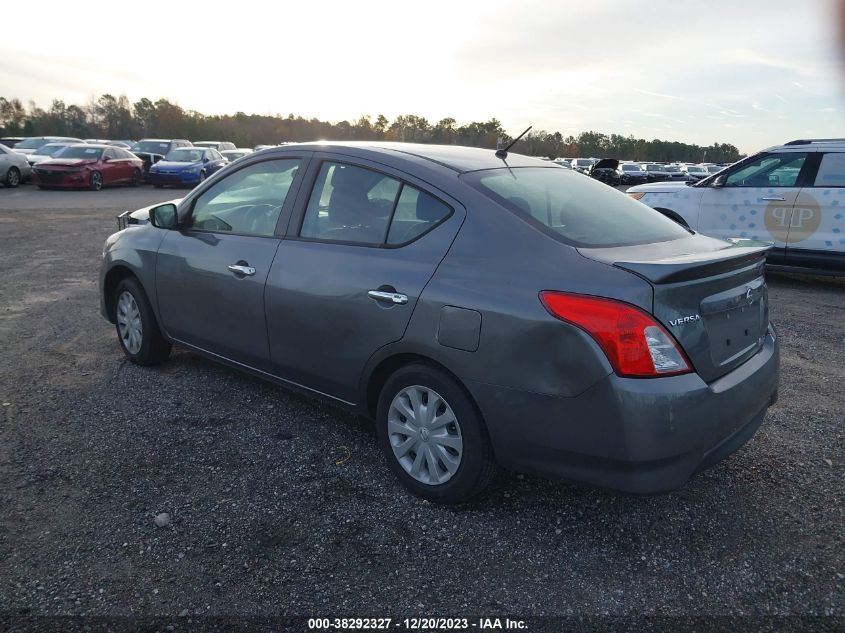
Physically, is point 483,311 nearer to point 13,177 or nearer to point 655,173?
point 13,177

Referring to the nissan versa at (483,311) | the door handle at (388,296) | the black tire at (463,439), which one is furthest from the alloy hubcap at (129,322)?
the black tire at (463,439)

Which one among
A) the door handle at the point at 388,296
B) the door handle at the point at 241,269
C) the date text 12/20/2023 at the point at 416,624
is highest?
the door handle at the point at 388,296

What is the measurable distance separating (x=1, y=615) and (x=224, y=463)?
1.25 meters

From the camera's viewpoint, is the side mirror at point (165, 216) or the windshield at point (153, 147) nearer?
the side mirror at point (165, 216)

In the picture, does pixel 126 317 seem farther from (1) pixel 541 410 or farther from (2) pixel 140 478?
(1) pixel 541 410

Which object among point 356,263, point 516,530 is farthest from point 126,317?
point 516,530

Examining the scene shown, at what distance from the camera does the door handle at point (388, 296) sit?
299cm

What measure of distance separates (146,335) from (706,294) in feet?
12.3

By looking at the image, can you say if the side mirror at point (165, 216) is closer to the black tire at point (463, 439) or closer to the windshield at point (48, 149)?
the black tire at point (463, 439)

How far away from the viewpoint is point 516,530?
9.62 ft

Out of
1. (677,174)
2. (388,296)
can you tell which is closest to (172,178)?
(388,296)

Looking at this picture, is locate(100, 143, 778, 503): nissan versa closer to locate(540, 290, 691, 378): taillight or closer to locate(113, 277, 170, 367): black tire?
locate(540, 290, 691, 378): taillight

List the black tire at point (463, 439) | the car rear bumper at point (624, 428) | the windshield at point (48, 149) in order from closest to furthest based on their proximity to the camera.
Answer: the car rear bumper at point (624, 428) < the black tire at point (463, 439) < the windshield at point (48, 149)

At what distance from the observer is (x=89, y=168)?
20.8m
